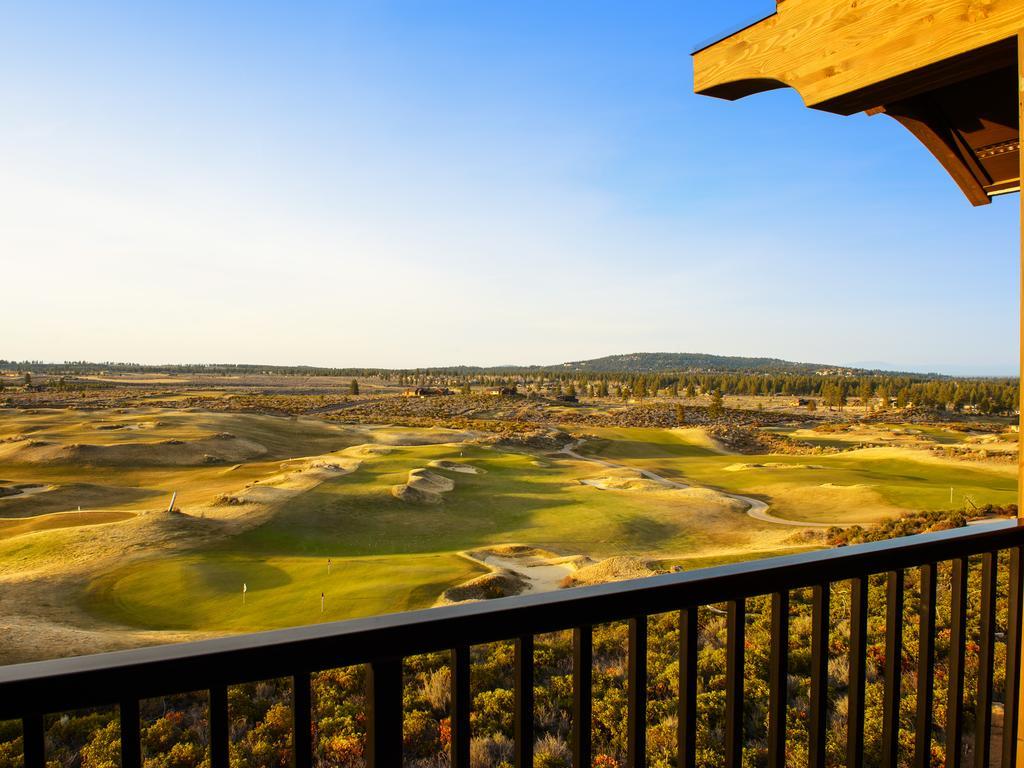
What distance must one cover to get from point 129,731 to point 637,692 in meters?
1.15

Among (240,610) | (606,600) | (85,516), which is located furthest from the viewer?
(85,516)

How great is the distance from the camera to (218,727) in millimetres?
1248

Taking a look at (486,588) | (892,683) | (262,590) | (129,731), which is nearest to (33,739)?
(129,731)

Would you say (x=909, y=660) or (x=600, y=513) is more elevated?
(x=909, y=660)

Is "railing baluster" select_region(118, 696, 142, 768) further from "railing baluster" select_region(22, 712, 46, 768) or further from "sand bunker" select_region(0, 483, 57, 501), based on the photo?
"sand bunker" select_region(0, 483, 57, 501)

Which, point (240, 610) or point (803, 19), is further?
point (240, 610)

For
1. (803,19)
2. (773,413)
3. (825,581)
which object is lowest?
(773,413)

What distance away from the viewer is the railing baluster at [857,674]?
206 centimetres

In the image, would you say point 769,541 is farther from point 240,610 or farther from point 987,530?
point 987,530

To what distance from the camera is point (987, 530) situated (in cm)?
239

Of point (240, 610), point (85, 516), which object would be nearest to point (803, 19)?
point (240, 610)

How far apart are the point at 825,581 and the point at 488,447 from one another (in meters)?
48.9

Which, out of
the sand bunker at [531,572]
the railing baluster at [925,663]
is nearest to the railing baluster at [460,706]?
the railing baluster at [925,663]

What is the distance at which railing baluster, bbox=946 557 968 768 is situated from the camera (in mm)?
2334
